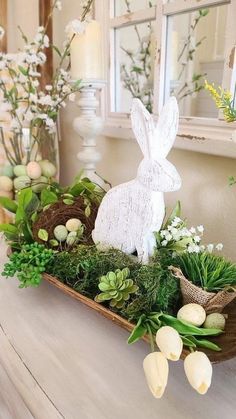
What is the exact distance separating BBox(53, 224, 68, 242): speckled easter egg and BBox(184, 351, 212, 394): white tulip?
338 millimetres

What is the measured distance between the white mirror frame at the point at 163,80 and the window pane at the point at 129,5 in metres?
0.02

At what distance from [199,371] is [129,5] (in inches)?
34.0

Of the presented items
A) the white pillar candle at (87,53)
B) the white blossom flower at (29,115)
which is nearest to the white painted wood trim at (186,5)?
the white pillar candle at (87,53)

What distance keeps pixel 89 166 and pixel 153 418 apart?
0.66m

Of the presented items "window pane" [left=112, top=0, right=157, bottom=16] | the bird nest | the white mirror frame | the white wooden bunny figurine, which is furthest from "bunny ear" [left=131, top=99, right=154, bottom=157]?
"window pane" [left=112, top=0, right=157, bottom=16]

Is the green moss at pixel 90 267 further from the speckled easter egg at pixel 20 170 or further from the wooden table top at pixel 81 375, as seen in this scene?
the speckled easter egg at pixel 20 170

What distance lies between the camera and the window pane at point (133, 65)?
33.7 inches

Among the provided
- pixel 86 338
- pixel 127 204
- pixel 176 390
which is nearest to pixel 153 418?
pixel 176 390

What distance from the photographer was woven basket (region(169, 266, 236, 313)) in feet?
1.51

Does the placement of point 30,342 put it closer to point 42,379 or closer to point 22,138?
point 42,379

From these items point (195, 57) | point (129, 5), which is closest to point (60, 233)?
point (195, 57)

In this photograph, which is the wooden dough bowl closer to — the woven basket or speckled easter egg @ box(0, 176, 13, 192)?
the woven basket

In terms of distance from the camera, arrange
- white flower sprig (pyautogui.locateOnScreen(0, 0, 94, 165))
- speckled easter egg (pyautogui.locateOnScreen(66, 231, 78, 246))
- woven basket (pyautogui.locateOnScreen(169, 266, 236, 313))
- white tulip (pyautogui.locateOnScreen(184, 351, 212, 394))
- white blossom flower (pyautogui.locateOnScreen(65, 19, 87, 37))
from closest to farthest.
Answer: white tulip (pyautogui.locateOnScreen(184, 351, 212, 394)) → woven basket (pyautogui.locateOnScreen(169, 266, 236, 313)) → speckled easter egg (pyautogui.locateOnScreen(66, 231, 78, 246)) → white blossom flower (pyautogui.locateOnScreen(65, 19, 87, 37)) → white flower sprig (pyautogui.locateOnScreen(0, 0, 94, 165))

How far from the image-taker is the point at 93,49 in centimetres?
80
